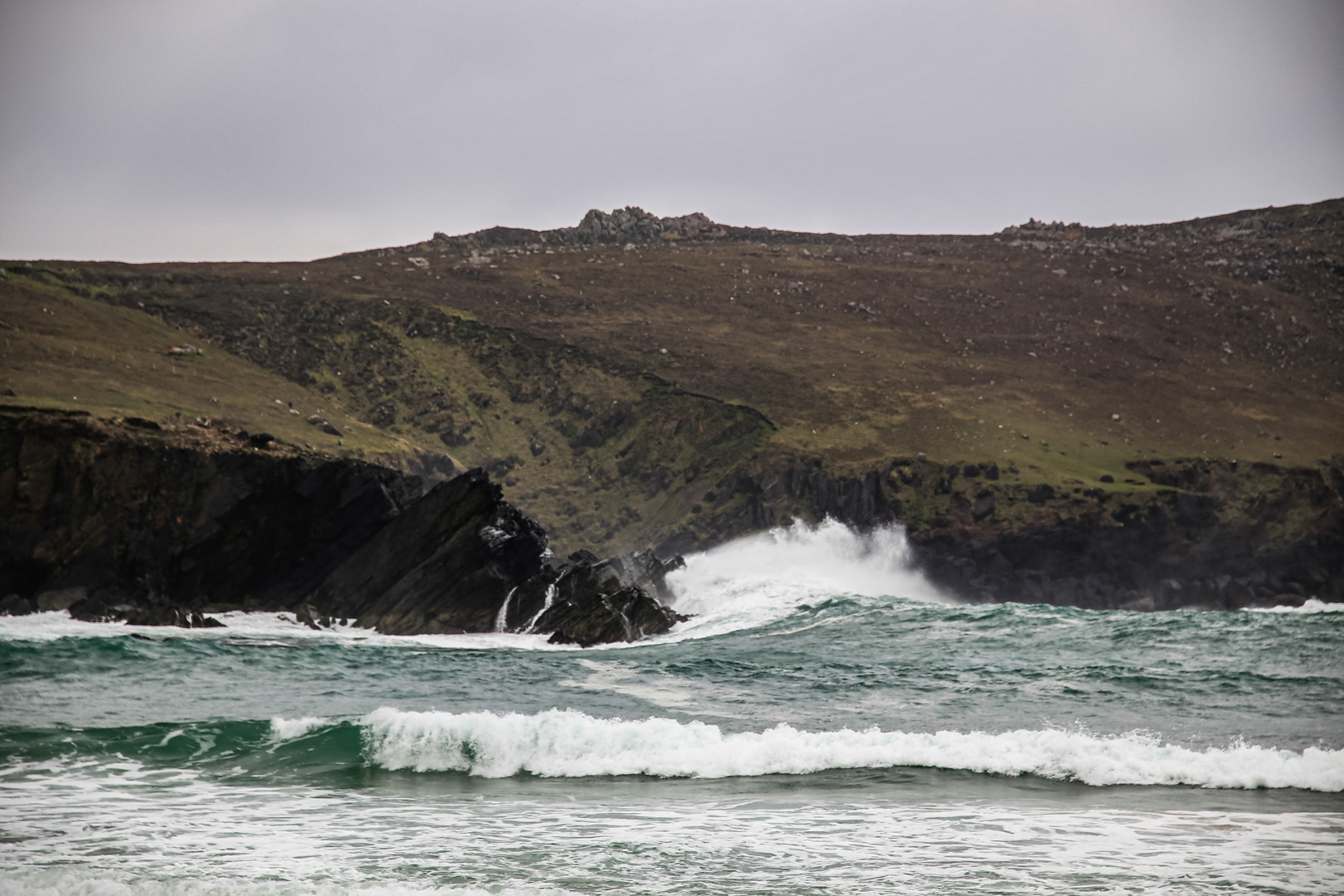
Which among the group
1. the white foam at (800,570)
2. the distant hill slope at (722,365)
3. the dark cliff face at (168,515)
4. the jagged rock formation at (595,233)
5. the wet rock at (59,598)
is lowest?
the white foam at (800,570)

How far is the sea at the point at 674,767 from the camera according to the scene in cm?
942

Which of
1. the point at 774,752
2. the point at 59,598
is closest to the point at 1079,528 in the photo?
the point at 774,752

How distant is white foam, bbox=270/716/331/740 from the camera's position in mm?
15422

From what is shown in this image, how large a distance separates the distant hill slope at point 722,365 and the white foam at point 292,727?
2789 cm

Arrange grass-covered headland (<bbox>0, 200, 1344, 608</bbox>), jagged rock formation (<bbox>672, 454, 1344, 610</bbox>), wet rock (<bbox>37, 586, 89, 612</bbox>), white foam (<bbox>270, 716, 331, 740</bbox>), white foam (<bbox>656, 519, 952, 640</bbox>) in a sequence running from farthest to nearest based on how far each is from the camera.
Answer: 1. grass-covered headland (<bbox>0, 200, 1344, 608</bbox>)
2. jagged rock formation (<bbox>672, 454, 1344, 610</bbox>)
3. white foam (<bbox>656, 519, 952, 640</bbox>)
4. wet rock (<bbox>37, 586, 89, 612</bbox>)
5. white foam (<bbox>270, 716, 331, 740</bbox>)

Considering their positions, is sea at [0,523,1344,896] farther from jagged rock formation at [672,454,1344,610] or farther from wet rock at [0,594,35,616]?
jagged rock formation at [672,454,1344,610]

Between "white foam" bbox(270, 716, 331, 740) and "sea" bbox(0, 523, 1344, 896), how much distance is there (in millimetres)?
43

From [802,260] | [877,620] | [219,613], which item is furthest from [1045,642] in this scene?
[802,260]

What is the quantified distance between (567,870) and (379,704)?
10025mm

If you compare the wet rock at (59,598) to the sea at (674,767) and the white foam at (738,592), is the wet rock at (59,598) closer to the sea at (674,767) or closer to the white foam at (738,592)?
the white foam at (738,592)

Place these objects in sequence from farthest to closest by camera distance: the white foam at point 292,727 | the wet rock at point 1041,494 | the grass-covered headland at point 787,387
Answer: the wet rock at point 1041,494 → the grass-covered headland at point 787,387 → the white foam at point 292,727

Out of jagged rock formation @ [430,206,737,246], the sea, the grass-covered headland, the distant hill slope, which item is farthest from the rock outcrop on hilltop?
jagged rock formation @ [430,206,737,246]

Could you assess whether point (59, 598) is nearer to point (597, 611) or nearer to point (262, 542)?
point (262, 542)

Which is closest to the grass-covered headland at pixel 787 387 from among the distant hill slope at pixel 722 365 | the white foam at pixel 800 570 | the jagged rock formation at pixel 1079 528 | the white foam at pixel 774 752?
the jagged rock formation at pixel 1079 528
